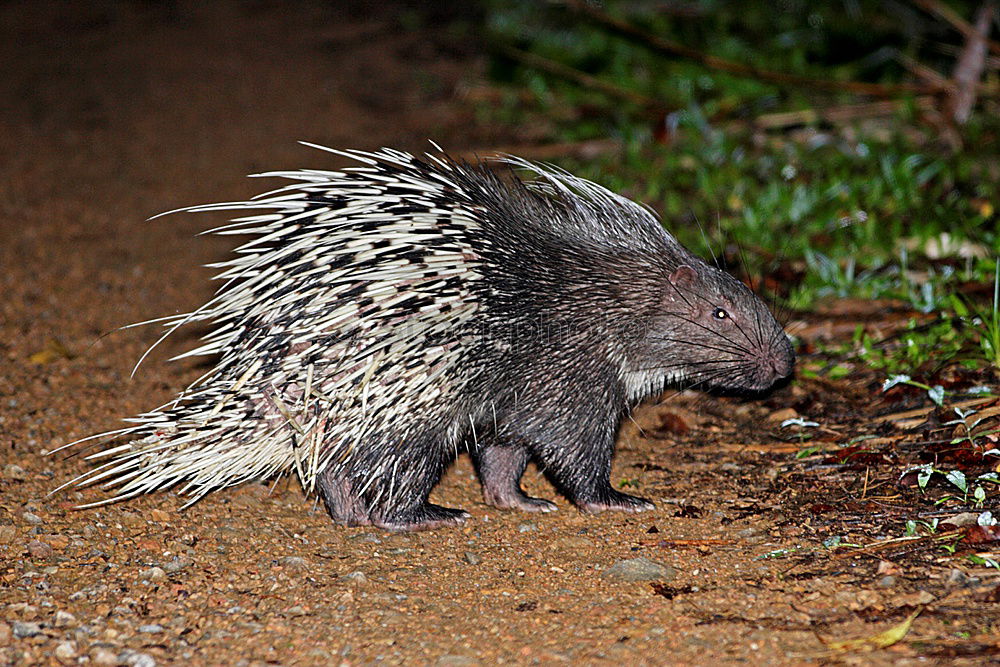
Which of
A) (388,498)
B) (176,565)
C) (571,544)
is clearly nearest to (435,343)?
(388,498)

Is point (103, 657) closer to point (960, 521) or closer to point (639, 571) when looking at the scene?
point (639, 571)

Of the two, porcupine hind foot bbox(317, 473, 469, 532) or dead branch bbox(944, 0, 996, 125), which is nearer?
porcupine hind foot bbox(317, 473, 469, 532)

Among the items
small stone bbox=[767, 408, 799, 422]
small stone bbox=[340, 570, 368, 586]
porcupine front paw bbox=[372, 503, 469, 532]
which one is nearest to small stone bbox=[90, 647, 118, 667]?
small stone bbox=[340, 570, 368, 586]

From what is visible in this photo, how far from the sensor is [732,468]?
4.12 meters

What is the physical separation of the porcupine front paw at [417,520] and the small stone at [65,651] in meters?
1.25

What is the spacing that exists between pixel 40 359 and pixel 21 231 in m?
2.02

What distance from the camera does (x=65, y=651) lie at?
2.73 m

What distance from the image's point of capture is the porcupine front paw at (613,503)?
387cm

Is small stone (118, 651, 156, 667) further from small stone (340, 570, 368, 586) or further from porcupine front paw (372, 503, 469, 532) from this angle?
porcupine front paw (372, 503, 469, 532)

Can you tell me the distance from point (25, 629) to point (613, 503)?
206cm

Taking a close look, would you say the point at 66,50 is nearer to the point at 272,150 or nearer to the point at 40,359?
the point at 272,150

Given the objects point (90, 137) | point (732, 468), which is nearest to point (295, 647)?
point (732, 468)

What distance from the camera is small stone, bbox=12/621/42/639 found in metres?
2.81

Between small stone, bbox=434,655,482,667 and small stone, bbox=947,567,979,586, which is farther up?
small stone, bbox=947,567,979,586
